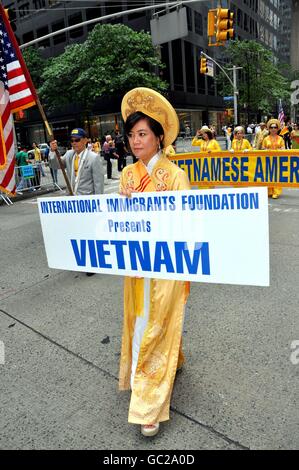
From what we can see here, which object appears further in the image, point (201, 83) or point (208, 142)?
point (201, 83)

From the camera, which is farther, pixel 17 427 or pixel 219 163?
pixel 219 163

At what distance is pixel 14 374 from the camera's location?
3.05 metres

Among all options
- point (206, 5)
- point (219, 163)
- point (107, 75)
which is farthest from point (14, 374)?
point (206, 5)

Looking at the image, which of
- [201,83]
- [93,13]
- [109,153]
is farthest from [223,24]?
[201,83]

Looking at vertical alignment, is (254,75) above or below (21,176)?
above

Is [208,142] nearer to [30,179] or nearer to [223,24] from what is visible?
[223,24]

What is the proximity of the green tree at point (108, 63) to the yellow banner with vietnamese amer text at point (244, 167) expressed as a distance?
76.6ft

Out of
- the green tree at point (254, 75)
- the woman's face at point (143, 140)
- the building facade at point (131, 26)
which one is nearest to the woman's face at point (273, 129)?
the woman's face at point (143, 140)

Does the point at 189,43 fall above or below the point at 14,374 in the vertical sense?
above

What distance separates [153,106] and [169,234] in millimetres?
758

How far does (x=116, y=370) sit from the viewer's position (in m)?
3.01

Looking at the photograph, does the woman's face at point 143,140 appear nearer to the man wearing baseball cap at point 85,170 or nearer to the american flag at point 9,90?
the american flag at point 9,90

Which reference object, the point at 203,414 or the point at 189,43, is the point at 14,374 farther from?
the point at 189,43

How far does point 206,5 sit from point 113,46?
22961 mm
